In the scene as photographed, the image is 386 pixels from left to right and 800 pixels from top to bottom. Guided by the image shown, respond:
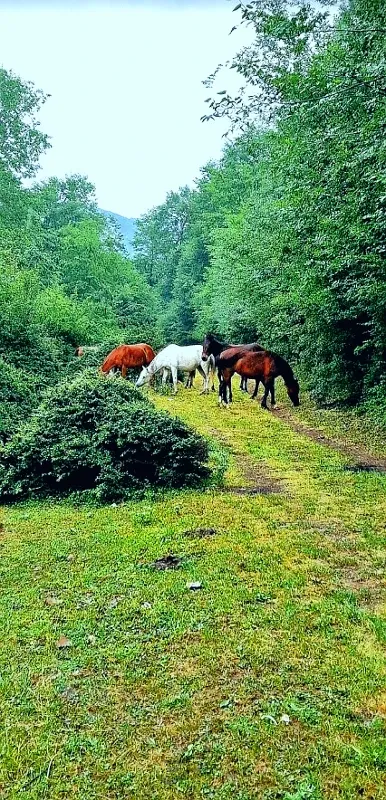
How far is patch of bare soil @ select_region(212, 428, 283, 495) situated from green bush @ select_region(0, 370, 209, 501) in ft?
1.86

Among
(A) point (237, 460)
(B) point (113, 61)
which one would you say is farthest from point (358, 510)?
(B) point (113, 61)

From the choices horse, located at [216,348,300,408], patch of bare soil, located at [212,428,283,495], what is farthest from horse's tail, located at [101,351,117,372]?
patch of bare soil, located at [212,428,283,495]

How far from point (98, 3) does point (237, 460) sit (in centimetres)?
601

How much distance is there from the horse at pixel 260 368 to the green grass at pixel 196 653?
700cm

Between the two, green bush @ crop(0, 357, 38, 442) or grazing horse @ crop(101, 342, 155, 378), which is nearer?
green bush @ crop(0, 357, 38, 442)

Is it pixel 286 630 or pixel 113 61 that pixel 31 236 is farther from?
pixel 286 630

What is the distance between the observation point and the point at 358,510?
5.86 metres

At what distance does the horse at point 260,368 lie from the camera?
12.8 m

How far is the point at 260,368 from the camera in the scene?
13.0m

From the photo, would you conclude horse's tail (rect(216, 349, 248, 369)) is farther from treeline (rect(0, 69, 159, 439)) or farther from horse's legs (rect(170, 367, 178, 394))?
treeline (rect(0, 69, 159, 439))

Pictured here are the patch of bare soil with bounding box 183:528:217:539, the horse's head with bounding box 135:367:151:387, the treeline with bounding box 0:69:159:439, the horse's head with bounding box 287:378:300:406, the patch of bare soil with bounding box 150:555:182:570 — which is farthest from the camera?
the horse's head with bounding box 135:367:151:387

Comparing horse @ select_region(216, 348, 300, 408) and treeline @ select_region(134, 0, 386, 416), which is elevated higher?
treeline @ select_region(134, 0, 386, 416)

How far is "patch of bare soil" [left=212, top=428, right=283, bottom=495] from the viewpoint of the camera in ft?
21.9

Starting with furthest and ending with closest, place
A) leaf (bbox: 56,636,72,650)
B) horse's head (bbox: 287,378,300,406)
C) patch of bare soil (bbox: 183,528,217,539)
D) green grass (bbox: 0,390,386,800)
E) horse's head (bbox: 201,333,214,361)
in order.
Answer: horse's head (bbox: 201,333,214,361), horse's head (bbox: 287,378,300,406), patch of bare soil (bbox: 183,528,217,539), leaf (bbox: 56,636,72,650), green grass (bbox: 0,390,386,800)
